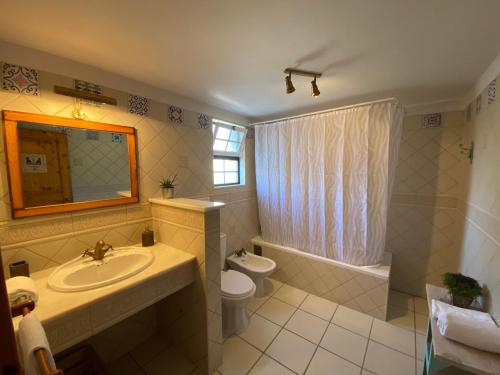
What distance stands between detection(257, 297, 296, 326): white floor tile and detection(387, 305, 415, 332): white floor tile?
3.01ft

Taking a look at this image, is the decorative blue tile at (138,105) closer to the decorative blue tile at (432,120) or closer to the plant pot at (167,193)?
the plant pot at (167,193)

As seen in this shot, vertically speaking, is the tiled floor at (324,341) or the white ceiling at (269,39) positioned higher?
the white ceiling at (269,39)

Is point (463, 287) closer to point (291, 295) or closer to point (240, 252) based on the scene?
point (291, 295)

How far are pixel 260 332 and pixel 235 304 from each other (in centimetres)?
36

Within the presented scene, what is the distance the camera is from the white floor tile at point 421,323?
73.4 inches

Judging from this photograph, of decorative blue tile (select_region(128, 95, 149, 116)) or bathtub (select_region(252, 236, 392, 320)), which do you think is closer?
decorative blue tile (select_region(128, 95, 149, 116))

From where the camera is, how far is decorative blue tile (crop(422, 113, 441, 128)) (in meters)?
2.10

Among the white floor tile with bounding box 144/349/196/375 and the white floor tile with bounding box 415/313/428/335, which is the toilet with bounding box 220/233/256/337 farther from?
the white floor tile with bounding box 415/313/428/335

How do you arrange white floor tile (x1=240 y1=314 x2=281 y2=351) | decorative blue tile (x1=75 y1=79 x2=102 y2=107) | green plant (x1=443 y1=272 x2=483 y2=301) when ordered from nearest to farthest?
1. green plant (x1=443 y1=272 x2=483 y2=301)
2. decorative blue tile (x1=75 y1=79 x2=102 y2=107)
3. white floor tile (x1=240 y1=314 x2=281 y2=351)

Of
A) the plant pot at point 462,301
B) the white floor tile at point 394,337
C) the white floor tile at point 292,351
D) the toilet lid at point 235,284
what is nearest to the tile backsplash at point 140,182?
the toilet lid at point 235,284

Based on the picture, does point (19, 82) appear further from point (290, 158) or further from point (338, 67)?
point (290, 158)

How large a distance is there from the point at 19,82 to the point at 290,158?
2.19 metres

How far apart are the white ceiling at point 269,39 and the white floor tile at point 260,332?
212cm

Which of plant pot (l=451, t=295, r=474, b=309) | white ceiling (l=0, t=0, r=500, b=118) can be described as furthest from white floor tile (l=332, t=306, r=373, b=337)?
white ceiling (l=0, t=0, r=500, b=118)
